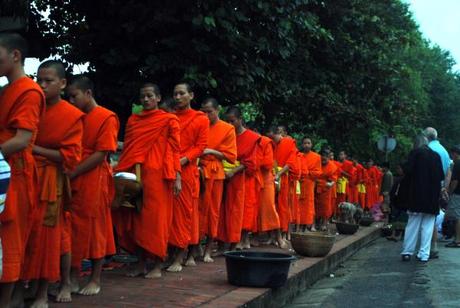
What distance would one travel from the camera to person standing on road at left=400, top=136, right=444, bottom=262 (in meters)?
10.6

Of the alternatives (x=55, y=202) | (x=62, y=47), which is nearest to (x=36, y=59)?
(x=62, y=47)

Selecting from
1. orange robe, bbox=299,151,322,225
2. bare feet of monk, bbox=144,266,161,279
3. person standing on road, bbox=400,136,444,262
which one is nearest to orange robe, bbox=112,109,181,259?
bare feet of monk, bbox=144,266,161,279

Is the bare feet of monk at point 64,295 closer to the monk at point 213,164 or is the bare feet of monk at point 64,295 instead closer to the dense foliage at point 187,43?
the monk at point 213,164

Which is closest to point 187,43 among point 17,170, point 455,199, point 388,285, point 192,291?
point 388,285

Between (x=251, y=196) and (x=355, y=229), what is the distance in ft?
18.1

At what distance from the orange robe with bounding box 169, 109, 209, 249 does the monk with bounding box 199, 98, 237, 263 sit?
0.46 metres

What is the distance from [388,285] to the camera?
850 cm

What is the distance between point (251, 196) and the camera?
966 centimetres

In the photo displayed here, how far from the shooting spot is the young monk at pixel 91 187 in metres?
5.60

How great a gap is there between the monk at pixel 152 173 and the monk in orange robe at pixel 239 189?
6.69 ft

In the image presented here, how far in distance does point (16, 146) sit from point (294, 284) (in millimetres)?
4216

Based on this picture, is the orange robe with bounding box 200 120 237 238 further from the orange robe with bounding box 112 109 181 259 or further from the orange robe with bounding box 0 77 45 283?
the orange robe with bounding box 0 77 45 283

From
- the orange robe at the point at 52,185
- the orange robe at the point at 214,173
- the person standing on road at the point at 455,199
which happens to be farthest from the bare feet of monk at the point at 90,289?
the person standing on road at the point at 455,199

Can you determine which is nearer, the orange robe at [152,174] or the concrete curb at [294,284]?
the concrete curb at [294,284]
